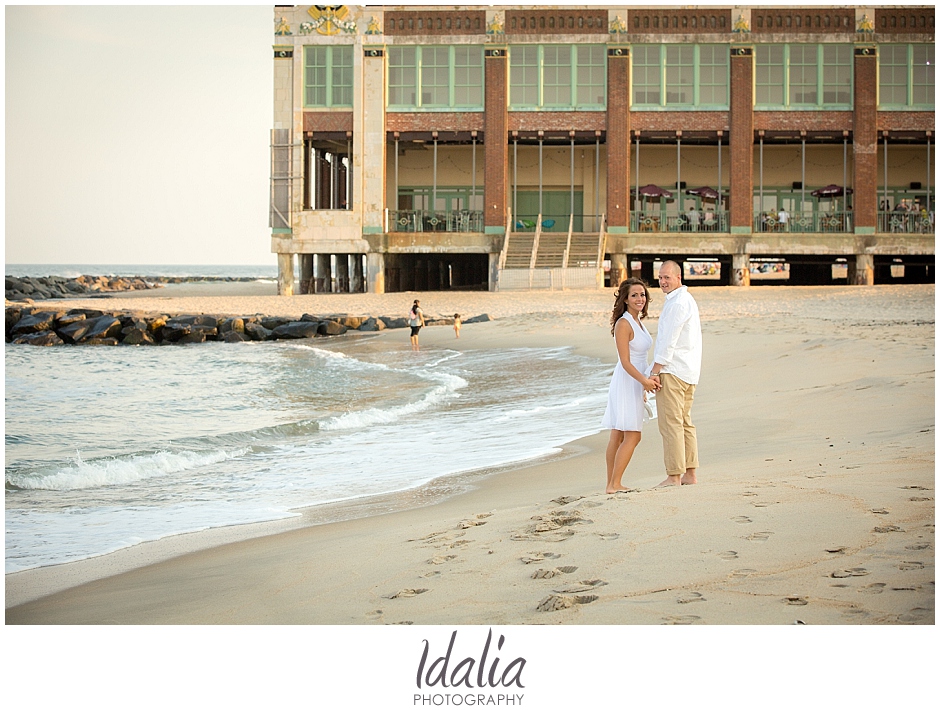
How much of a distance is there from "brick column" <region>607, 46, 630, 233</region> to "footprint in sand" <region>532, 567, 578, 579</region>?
34726mm

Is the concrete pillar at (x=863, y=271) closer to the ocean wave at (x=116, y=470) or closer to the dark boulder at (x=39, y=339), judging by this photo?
the dark boulder at (x=39, y=339)

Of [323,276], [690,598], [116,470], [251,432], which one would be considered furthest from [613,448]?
[323,276]

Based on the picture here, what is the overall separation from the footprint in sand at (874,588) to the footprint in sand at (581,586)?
42.4 inches

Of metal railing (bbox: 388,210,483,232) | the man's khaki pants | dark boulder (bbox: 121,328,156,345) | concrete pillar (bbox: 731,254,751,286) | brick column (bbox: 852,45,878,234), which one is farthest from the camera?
metal railing (bbox: 388,210,483,232)

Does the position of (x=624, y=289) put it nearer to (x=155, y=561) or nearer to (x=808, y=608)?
(x=808, y=608)

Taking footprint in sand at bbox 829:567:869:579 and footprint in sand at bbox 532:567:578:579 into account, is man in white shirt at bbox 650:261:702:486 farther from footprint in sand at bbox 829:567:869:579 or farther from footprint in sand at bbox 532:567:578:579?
footprint in sand at bbox 829:567:869:579

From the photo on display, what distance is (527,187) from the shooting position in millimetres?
42344

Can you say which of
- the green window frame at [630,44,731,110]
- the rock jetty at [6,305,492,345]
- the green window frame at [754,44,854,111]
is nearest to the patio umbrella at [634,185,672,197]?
the green window frame at [630,44,731,110]

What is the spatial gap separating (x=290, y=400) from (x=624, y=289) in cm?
1034

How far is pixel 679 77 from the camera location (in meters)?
38.7

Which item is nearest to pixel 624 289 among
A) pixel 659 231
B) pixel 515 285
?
pixel 515 285

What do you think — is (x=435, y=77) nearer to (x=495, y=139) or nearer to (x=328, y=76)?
(x=495, y=139)

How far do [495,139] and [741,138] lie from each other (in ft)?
31.1

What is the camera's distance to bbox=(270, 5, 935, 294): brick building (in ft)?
124
